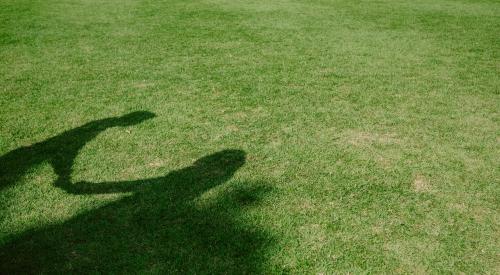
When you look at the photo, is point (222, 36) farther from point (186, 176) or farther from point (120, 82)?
point (186, 176)

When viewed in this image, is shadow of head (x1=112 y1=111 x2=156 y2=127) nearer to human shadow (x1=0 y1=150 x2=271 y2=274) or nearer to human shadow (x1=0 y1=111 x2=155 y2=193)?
human shadow (x1=0 y1=111 x2=155 y2=193)

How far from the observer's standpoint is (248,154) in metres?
4.61

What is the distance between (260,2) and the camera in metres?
12.6

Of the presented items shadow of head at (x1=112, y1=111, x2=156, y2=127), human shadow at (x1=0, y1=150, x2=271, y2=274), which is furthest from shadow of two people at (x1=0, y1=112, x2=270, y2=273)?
shadow of head at (x1=112, y1=111, x2=156, y2=127)

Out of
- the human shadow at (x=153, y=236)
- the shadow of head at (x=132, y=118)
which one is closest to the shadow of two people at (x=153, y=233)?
the human shadow at (x=153, y=236)

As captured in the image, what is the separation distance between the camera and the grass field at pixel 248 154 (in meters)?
3.33

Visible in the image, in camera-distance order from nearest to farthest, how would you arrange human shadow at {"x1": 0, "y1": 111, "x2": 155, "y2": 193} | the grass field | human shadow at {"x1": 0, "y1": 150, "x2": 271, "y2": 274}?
human shadow at {"x1": 0, "y1": 150, "x2": 271, "y2": 274} < the grass field < human shadow at {"x1": 0, "y1": 111, "x2": 155, "y2": 193}

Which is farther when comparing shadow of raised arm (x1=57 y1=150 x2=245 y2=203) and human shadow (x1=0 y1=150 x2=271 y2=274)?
shadow of raised arm (x1=57 y1=150 x2=245 y2=203)

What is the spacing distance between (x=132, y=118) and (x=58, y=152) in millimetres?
1053

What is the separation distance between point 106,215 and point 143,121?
6.09 feet

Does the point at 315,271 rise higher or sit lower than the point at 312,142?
lower

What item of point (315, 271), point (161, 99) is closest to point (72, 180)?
point (161, 99)

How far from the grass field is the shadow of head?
0.03 m

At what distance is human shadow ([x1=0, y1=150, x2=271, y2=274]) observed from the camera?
124 inches
